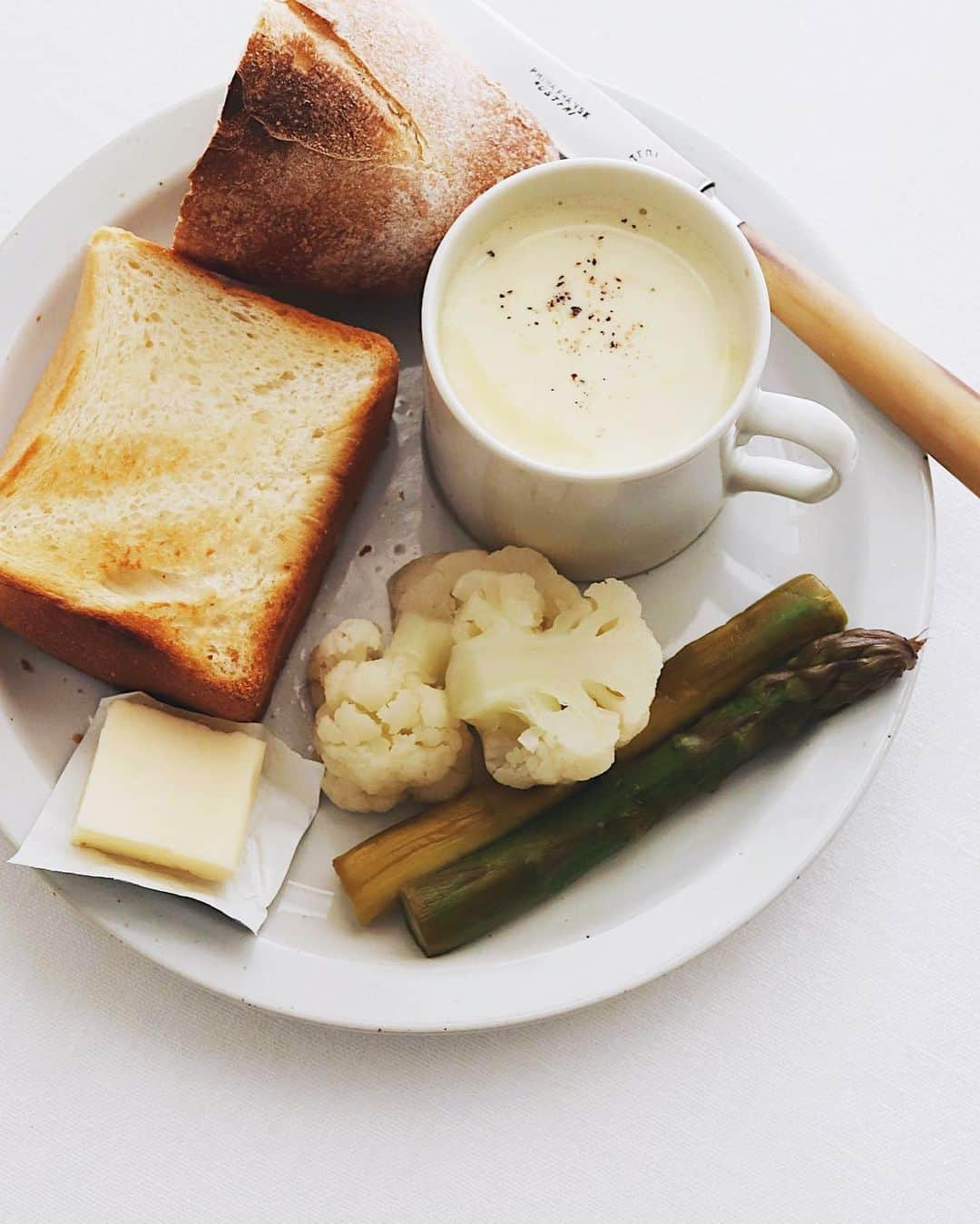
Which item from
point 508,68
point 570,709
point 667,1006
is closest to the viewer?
point 570,709

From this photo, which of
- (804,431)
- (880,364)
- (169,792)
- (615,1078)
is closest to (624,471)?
(804,431)

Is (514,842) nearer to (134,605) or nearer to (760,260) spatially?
(134,605)

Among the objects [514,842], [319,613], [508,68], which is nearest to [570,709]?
[514,842]

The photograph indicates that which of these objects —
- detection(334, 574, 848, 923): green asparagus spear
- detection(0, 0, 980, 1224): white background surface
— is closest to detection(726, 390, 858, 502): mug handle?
detection(334, 574, 848, 923): green asparagus spear

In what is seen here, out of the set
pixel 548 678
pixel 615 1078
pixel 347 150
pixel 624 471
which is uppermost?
pixel 347 150

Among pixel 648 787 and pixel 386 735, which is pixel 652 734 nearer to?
pixel 648 787

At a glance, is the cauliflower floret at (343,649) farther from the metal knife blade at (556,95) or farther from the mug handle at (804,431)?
the metal knife blade at (556,95)
